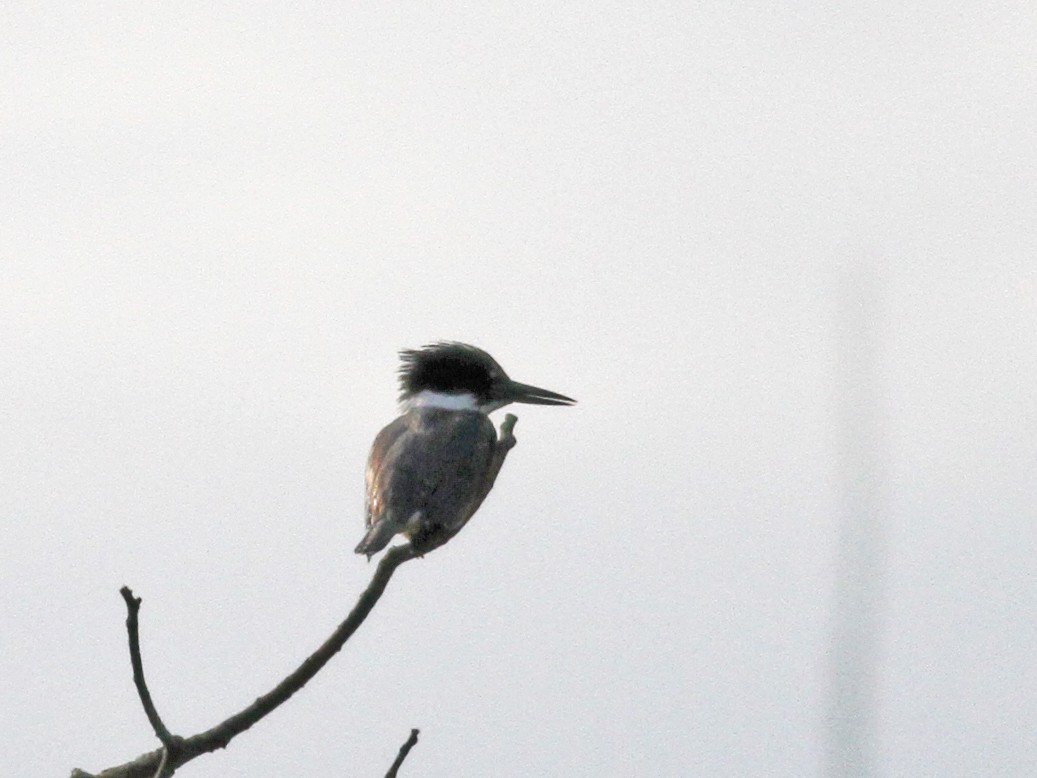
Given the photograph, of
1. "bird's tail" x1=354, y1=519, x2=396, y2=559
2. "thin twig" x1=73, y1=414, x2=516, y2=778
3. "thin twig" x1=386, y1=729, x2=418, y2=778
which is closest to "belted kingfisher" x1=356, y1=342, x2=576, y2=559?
"bird's tail" x1=354, y1=519, x2=396, y2=559

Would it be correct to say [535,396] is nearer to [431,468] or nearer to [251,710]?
[431,468]

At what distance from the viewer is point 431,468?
7.77 metres

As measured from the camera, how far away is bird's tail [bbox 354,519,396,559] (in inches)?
282

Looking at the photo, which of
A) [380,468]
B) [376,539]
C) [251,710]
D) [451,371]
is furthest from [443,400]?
[251,710]

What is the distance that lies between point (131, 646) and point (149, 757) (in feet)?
1.45

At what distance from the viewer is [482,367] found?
971cm

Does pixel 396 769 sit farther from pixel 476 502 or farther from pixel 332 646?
pixel 476 502

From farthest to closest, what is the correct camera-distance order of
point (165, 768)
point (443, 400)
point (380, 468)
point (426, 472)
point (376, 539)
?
point (443, 400)
point (380, 468)
point (426, 472)
point (376, 539)
point (165, 768)

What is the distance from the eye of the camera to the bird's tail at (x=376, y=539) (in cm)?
717

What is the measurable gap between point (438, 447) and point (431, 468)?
0.25m

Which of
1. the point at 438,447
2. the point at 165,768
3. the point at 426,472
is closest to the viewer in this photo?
the point at 165,768

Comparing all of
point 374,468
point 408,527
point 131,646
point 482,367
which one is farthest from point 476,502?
point 131,646

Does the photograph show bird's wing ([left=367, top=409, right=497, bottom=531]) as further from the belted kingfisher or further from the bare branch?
the bare branch

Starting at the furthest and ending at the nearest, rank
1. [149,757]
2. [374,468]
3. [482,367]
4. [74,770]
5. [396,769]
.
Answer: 1. [482,367]
2. [374,468]
3. [149,757]
4. [396,769]
5. [74,770]
